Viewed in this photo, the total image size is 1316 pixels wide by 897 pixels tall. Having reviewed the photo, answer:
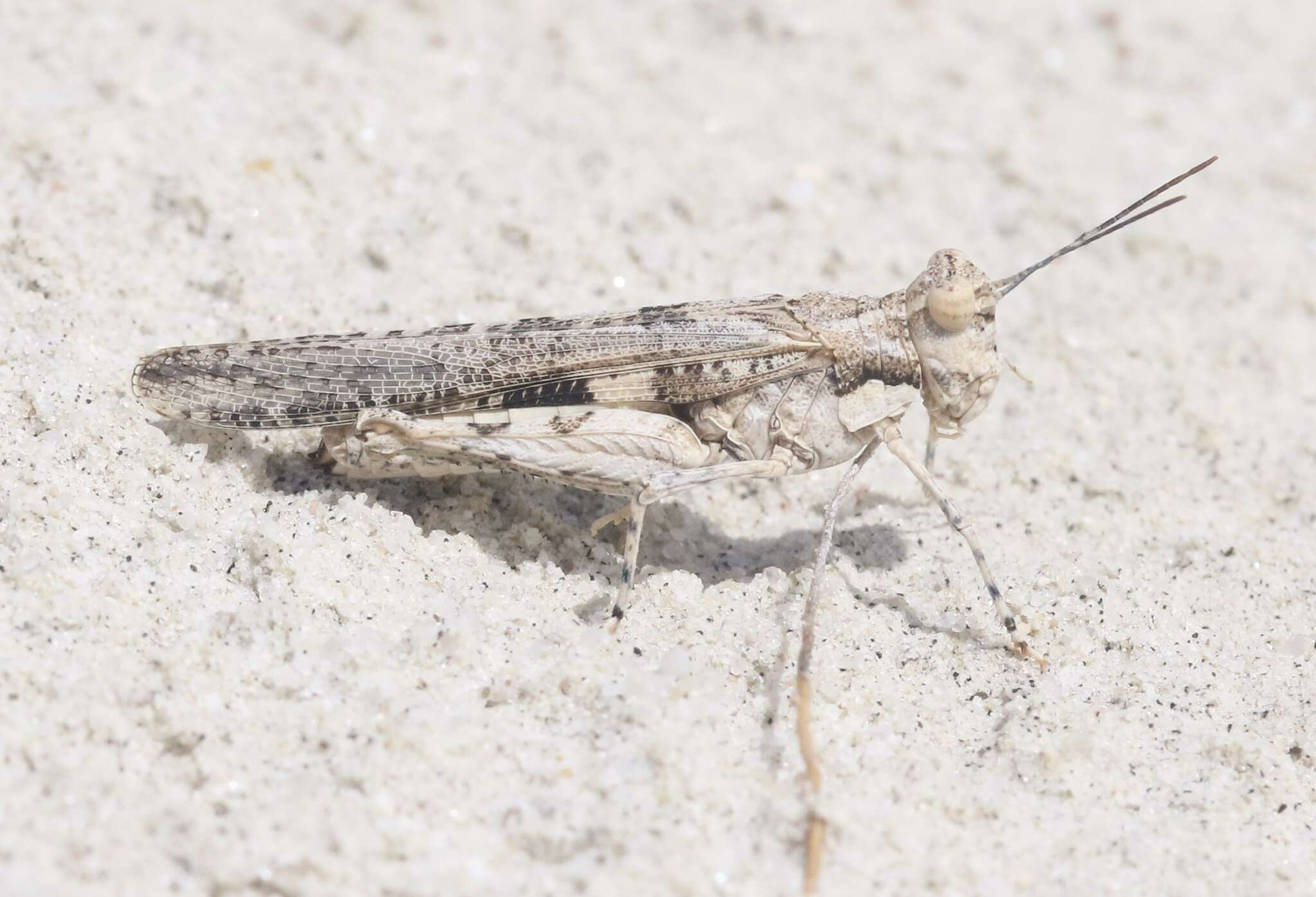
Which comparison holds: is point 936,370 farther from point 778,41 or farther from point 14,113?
point 14,113

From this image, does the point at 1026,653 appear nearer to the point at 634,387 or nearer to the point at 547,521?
the point at 634,387

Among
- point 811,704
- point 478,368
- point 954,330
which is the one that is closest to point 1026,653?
point 811,704

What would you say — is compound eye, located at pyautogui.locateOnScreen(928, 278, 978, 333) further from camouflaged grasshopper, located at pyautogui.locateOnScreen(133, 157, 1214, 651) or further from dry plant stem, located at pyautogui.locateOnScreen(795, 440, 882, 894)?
dry plant stem, located at pyautogui.locateOnScreen(795, 440, 882, 894)

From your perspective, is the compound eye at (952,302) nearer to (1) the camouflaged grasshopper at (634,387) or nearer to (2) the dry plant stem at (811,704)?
(1) the camouflaged grasshopper at (634,387)

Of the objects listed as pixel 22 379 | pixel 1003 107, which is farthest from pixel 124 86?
pixel 1003 107

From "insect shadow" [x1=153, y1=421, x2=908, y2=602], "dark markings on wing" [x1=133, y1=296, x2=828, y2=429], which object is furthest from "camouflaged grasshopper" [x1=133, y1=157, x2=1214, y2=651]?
"insect shadow" [x1=153, y1=421, x2=908, y2=602]

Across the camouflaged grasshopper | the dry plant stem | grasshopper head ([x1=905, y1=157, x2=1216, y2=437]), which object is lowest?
the dry plant stem
